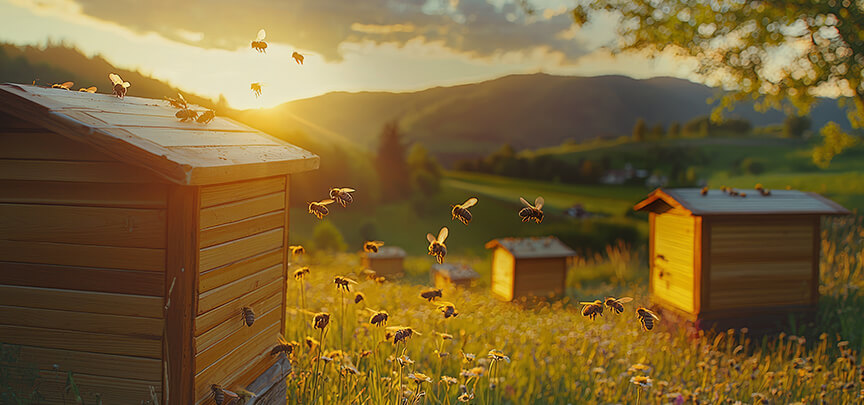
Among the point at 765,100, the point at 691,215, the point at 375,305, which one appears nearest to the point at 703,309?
the point at 691,215

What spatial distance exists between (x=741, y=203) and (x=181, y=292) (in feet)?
25.0

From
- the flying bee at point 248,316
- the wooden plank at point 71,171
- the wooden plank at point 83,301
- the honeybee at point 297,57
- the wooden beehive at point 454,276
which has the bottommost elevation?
the wooden beehive at point 454,276

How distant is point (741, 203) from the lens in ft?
25.9

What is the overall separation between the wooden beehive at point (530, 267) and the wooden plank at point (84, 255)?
24.4 feet

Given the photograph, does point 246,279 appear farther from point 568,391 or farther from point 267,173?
point 568,391

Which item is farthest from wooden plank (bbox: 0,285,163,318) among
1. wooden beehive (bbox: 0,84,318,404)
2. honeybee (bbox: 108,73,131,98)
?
honeybee (bbox: 108,73,131,98)

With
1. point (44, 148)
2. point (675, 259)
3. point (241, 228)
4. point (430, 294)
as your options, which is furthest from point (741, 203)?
point (44, 148)

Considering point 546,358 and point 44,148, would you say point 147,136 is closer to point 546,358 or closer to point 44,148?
point 44,148

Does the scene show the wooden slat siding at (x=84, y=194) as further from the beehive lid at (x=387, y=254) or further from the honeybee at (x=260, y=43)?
the beehive lid at (x=387, y=254)

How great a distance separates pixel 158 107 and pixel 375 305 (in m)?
4.25

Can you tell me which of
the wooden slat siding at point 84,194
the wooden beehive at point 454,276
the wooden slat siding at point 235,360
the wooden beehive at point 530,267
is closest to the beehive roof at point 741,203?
the wooden beehive at point 530,267

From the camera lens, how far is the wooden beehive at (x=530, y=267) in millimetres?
10008

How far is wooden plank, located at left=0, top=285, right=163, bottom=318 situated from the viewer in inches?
126

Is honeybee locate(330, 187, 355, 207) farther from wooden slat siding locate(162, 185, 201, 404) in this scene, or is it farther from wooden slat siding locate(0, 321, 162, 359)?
wooden slat siding locate(0, 321, 162, 359)
